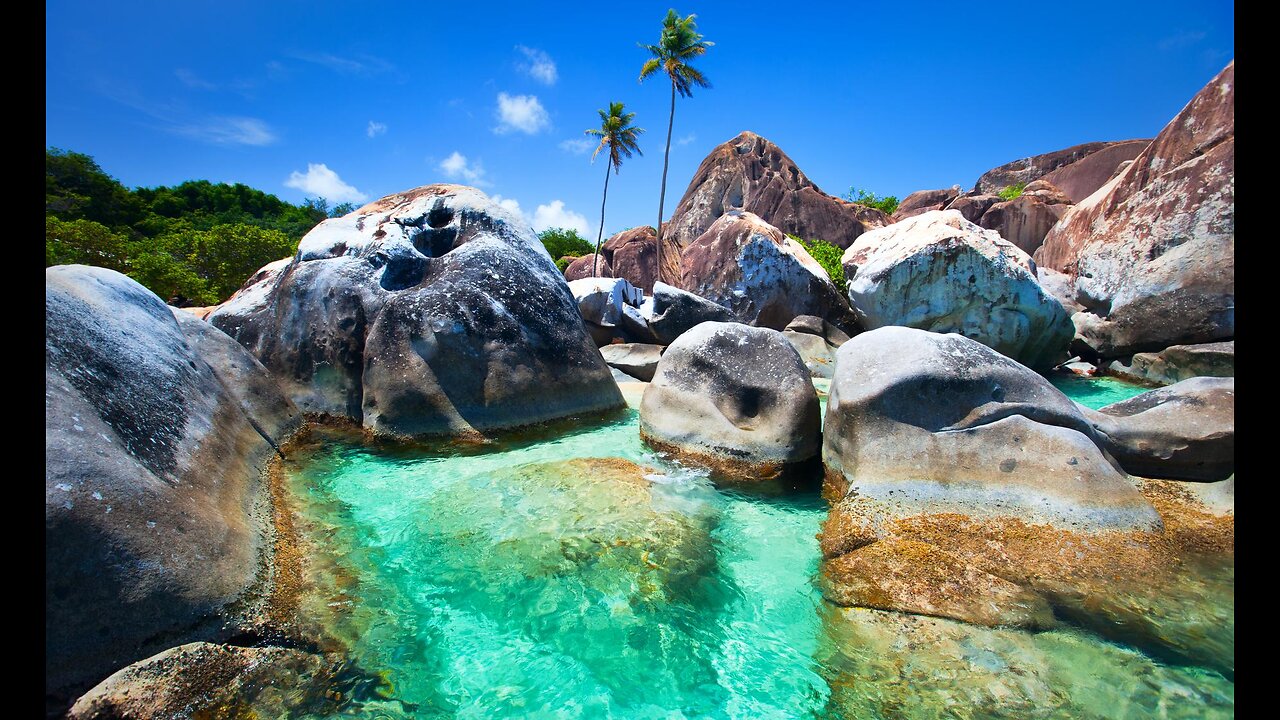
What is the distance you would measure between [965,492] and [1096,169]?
26508 millimetres

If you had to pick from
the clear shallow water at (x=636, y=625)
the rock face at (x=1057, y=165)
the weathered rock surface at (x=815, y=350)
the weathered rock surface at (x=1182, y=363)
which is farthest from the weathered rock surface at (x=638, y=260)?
the clear shallow water at (x=636, y=625)

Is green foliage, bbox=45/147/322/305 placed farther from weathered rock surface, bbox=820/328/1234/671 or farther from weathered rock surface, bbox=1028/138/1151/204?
weathered rock surface, bbox=1028/138/1151/204

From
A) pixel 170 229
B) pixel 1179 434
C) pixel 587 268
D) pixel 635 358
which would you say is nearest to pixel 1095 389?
pixel 1179 434

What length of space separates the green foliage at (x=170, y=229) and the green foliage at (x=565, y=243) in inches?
595

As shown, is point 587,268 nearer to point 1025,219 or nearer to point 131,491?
point 1025,219

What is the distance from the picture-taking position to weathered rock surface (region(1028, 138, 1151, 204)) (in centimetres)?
2253

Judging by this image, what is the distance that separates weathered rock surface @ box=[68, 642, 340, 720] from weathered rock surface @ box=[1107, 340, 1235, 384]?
41.6 feet

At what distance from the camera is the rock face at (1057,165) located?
2277 cm

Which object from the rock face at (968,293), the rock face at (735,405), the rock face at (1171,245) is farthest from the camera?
the rock face at (968,293)

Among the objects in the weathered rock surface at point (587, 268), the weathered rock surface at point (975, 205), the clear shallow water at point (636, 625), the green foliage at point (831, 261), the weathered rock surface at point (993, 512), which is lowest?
the clear shallow water at point (636, 625)

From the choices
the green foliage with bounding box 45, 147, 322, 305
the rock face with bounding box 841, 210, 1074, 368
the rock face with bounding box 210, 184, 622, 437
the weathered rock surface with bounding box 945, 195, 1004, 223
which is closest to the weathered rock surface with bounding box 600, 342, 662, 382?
the rock face with bounding box 210, 184, 622, 437

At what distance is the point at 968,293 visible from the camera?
12023 mm

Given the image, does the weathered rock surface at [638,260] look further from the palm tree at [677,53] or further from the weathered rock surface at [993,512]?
the weathered rock surface at [993,512]

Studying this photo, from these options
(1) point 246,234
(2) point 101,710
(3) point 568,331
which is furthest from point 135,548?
(1) point 246,234
